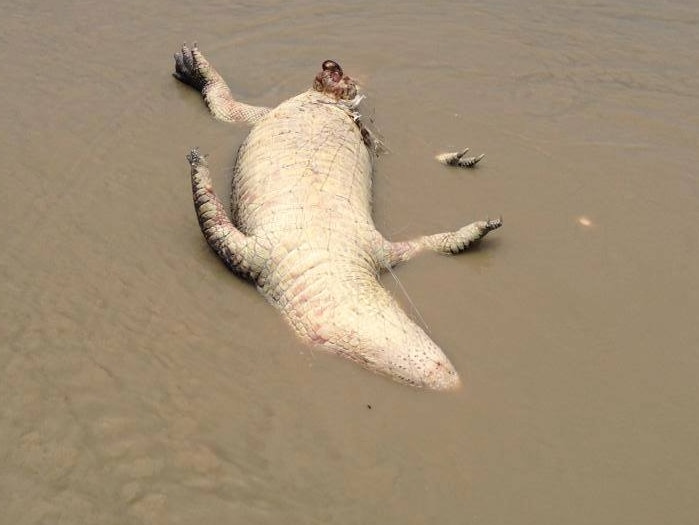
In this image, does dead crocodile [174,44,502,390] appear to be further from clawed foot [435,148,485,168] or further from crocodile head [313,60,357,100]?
crocodile head [313,60,357,100]

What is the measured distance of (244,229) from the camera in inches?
187

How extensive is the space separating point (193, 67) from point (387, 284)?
11.0 ft

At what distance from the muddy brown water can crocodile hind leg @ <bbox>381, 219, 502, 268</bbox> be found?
0.40 feet

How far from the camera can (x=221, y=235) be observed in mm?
4492

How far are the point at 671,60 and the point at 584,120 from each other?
1988 millimetres

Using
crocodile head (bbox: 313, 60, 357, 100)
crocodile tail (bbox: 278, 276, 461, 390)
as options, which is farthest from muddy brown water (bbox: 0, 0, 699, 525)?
crocodile head (bbox: 313, 60, 357, 100)

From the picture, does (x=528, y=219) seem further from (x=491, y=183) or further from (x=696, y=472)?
(x=696, y=472)

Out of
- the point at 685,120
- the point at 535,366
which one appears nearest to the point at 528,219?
the point at 535,366

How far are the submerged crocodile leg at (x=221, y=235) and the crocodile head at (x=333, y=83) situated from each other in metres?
1.76

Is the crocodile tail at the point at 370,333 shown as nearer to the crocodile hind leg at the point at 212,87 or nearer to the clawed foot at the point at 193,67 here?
the crocodile hind leg at the point at 212,87

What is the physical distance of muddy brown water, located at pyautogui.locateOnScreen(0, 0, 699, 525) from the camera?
3281 millimetres

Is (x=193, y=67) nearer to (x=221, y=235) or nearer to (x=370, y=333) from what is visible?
(x=221, y=235)

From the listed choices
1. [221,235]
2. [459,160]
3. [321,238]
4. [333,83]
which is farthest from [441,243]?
[333,83]

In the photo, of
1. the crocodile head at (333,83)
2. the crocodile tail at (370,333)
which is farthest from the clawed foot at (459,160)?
the crocodile tail at (370,333)
